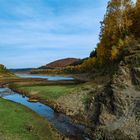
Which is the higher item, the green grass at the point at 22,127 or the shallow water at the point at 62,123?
the green grass at the point at 22,127

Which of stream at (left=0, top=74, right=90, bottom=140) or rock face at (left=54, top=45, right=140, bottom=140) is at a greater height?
rock face at (left=54, top=45, right=140, bottom=140)

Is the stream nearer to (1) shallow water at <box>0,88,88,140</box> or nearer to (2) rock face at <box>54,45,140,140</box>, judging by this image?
(1) shallow water at <box>0,88,88,140</box>

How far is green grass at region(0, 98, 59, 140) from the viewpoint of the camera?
32209 millimetres

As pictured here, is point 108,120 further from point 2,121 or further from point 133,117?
point 2,121

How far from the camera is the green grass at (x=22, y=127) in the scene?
106ft

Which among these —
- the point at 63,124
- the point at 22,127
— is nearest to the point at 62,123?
the point at 63,124

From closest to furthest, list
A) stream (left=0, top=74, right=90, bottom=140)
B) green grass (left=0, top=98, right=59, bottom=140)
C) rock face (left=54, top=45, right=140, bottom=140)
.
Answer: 1. green grass (left=0, top=98, right=59, bottom=140)
2. rock face (left=54, top=45, right=140, bottom=140)
3. stream (left=0, top=74, right=90, bottom=140)

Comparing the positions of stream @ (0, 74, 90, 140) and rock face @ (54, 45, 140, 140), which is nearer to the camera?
rock face @ (54, 45, 140, 140)

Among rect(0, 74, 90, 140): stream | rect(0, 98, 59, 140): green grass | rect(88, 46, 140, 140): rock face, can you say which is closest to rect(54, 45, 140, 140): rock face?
rect(88, 46, 140, 140): rock face

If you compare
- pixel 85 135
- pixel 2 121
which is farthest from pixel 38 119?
pixel 85 135

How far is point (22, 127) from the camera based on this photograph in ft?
117

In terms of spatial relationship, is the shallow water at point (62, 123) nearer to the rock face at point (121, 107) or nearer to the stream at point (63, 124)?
the stream at point (63, 124)

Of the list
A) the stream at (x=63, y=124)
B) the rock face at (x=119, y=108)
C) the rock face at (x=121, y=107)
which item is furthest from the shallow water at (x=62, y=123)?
the rock face at (x=121, y=107)

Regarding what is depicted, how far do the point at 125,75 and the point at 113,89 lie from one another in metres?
2.27
